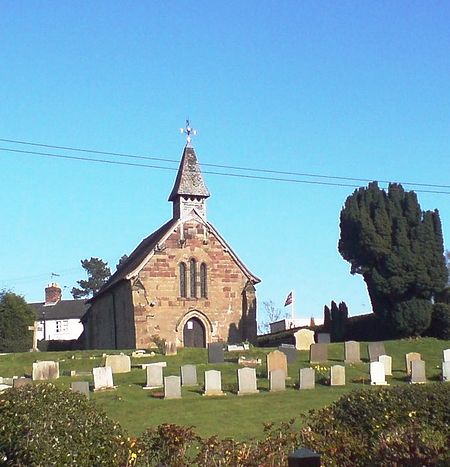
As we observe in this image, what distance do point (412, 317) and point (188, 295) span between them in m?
13.3

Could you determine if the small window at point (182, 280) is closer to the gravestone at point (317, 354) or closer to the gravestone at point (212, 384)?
the gravestone at point (317, 354)

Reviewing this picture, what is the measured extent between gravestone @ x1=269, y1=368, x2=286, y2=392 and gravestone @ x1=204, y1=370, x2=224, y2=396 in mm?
1637

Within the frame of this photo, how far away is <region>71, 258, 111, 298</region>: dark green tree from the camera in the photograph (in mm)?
120250

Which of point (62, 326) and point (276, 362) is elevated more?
point (62, 326)

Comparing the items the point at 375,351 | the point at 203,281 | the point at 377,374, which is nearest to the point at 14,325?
the point at 203,281

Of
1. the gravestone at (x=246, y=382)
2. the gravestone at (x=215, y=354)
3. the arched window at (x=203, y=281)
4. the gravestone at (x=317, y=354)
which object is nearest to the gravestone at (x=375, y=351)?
the gravestone at (x=317, y=354)

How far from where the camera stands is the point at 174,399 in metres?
24.1

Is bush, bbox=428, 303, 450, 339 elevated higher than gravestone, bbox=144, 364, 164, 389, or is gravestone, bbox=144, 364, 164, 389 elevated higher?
bush, bbox=428, 303, 450, 339

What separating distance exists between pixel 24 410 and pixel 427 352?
98.0 ft

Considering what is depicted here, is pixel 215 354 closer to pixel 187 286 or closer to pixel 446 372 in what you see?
pixel 446 372

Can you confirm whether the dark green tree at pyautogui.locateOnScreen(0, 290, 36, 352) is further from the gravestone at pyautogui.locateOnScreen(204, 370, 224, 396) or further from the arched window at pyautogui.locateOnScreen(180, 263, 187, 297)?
the gravestone at pyautogui.locateOnScreen(204, 370, 224, 396)

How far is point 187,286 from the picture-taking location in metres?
48.1

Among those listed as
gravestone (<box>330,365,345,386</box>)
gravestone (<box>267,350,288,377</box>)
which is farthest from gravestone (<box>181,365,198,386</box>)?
gravestone (<box>330,365,345,386</box>)

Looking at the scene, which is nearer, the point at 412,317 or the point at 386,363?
the point at 386,363
